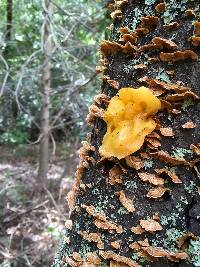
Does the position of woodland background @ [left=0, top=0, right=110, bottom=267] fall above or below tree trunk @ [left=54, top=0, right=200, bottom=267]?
below

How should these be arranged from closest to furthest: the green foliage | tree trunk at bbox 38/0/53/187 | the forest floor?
1. the forest floor
2. the green foliage
3. tree trunk at bbox 38/0/53/187

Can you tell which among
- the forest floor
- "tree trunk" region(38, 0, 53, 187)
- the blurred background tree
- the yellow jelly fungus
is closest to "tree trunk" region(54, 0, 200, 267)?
the yellow jelly fungus

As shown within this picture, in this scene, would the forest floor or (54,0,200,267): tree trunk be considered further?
the forest floor

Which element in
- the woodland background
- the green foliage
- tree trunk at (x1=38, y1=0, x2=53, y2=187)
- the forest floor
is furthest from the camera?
tree trunk at (x1=38, y1=0, x2=53, y2=187)

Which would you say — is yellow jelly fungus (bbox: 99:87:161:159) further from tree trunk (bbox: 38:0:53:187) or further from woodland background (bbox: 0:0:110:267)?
tree trunk (bbox: 38:0:53:187)

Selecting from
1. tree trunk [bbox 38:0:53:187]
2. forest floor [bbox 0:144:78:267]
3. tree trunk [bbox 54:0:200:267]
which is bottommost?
forest floor [bbox 0:144:78:267]

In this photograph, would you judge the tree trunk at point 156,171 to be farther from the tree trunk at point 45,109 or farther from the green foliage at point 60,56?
the tree trunk at point 45,109

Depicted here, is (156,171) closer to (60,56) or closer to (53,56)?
(60,56)
